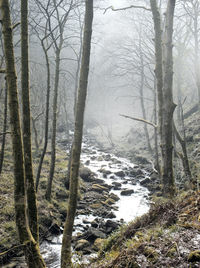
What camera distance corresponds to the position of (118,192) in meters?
10.8

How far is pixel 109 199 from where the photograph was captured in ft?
31.2

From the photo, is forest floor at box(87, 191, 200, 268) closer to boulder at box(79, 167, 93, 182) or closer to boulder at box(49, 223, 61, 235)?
boulder at box(49, 223, 61, 235)

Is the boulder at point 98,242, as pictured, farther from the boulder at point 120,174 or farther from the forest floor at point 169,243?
the boulder at point 120,174

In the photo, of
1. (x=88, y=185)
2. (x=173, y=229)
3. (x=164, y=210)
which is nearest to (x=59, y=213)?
(x=88, y=185)

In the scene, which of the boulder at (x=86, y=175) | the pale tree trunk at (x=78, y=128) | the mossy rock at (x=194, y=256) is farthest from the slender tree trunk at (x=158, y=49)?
the boulder at (x=86, y=175)

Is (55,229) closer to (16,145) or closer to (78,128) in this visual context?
(78,128)

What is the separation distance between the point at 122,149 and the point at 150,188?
10713 mm

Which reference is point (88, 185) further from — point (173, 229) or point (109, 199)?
point (173, 229)

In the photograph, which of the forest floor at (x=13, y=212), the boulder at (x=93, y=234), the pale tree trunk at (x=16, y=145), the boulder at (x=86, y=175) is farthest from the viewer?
the boulder at (x=86, y=175)

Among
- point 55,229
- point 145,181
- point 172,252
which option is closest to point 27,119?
point 172,252

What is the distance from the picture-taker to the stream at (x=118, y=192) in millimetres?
5885

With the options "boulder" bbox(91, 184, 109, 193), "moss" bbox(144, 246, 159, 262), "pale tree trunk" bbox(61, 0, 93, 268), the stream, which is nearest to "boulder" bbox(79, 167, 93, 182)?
the stream

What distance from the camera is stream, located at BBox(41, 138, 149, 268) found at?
19.3 feet

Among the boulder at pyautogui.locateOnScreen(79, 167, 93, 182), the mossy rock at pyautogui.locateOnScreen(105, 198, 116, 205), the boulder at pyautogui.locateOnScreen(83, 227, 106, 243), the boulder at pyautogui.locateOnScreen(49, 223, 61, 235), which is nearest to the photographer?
the boulder at pyautogui.locateOnScreen(83, 227, 106, 243)
